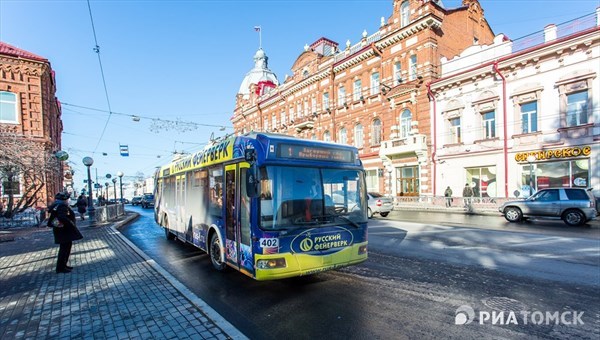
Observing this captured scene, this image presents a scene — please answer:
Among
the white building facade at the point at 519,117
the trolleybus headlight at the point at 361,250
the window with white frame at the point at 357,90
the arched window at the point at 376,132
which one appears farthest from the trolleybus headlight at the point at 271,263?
the window with white frame at the point at 357,90

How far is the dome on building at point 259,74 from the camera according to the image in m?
55.2

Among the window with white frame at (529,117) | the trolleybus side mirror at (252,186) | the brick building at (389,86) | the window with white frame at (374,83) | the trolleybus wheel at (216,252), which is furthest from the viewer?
the window with white frame at (374,83)

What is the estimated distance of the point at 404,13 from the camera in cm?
2670

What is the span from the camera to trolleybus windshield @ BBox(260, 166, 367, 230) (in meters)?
5.07

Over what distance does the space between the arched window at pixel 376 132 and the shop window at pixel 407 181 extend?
373 centimetres

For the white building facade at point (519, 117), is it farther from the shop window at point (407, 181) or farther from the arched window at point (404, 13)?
the arched window at point (404, 13)

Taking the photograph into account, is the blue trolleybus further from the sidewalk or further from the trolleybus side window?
the sidewalk

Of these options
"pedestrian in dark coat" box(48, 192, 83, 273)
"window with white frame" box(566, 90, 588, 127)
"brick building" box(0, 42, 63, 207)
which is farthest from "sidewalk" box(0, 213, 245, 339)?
"window with white frame" box(566, 90, 588, 127)

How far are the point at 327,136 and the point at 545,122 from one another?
67.1ft

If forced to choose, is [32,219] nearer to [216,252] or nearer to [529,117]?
[216,252]

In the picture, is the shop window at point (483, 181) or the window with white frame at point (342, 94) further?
the window with white frame at point (342, 94)

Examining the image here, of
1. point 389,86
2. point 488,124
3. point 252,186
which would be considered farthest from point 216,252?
point 389,86

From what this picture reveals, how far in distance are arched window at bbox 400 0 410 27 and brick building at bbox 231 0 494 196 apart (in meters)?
0.08

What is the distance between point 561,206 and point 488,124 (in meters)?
9.58
